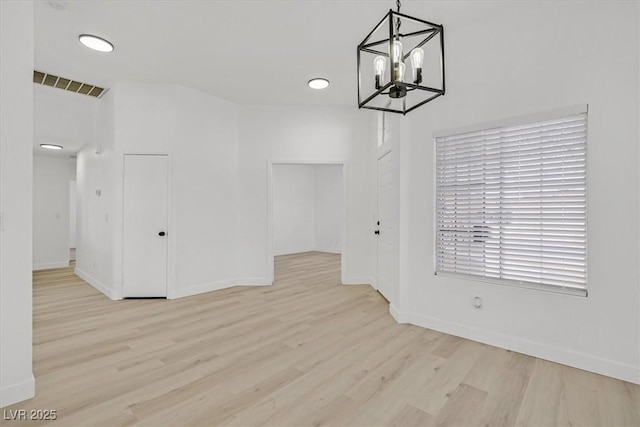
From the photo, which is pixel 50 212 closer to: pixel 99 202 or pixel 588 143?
pixel 99 202

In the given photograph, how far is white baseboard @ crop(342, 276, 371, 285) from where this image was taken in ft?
17.2

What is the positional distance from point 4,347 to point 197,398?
1.22 m

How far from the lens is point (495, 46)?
2844 millimetres

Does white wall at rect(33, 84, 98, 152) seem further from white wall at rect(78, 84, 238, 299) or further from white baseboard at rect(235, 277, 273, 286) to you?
white baseboard at rect(235, 277, 273, 286)

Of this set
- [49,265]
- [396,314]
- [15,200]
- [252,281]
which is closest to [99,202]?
[252,281]

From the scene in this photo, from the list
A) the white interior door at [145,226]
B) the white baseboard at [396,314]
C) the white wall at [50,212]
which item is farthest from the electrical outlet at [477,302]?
the white wall at [50,212]

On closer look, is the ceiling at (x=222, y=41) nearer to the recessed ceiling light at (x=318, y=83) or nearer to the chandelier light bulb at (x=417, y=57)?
the recessed ceiling light at (x=318, y=83)

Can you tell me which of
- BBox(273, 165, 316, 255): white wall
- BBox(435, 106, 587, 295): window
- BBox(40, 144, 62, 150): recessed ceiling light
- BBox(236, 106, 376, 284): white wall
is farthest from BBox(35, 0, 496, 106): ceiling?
BBox(273, 165, 316, 255): white wall

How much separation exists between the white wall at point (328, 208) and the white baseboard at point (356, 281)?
385cm

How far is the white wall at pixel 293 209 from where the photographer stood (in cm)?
895

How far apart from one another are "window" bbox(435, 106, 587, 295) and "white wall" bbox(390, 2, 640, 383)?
9 cm

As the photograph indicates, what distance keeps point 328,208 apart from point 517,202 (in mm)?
6967

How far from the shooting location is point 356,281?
5.26m

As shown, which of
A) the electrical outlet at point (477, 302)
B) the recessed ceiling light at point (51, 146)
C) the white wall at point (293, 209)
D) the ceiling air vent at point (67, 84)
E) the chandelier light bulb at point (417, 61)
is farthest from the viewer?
the white wall at point (293, 209)
